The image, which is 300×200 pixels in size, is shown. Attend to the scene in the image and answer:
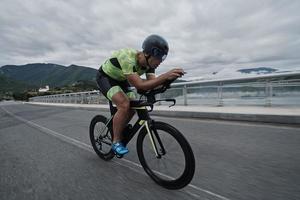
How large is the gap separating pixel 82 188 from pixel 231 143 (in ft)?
10.6

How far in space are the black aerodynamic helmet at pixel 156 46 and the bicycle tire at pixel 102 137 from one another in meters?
1.51

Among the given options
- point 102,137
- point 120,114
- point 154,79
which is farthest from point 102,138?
point 154,79

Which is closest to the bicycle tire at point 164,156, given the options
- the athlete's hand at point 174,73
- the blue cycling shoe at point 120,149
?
the blue cycling shoe at point 120,149

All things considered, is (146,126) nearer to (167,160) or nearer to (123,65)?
(167,160)

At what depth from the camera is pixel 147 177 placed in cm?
341

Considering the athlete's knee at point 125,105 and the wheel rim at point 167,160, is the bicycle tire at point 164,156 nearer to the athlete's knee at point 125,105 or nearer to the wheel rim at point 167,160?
the wheel rim at point 167,160

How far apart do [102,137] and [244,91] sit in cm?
838

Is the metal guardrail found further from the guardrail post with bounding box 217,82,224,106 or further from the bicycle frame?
the bicycle frame

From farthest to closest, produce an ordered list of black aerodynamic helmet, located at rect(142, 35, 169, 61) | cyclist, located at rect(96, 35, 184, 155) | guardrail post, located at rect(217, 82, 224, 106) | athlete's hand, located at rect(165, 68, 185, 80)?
guardrail post, located at rect(217, 82, 224, 106), black aerodynamic helmet, located at rect(142, 35, 169, 61), cyclist, located at rect(96, 35, 184, 155), athlete's hand, located at rect(165, 68, 185, 80)

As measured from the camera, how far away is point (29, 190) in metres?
3.12

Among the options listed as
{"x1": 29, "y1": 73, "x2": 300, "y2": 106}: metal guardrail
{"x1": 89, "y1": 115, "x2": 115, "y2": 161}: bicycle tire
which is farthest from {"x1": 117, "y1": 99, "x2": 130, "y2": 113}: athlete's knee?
{"x1": 29, "y1": 73, "x2": 300, "y2": 106}: metal guardrail

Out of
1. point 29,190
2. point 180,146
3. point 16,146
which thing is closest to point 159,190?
point 180,146

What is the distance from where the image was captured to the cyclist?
3066 millimetres

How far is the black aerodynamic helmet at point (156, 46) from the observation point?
3168mm
